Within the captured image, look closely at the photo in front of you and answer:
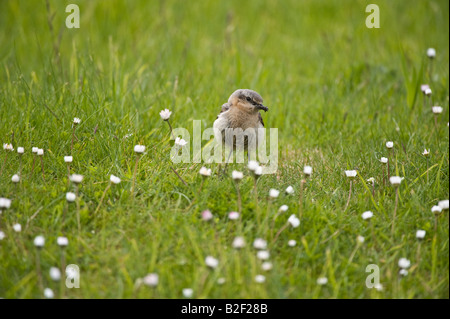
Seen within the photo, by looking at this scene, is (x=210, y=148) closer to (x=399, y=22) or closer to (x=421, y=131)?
(x=421, y=131)

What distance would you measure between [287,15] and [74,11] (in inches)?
168

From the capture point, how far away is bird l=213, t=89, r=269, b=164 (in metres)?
5.05

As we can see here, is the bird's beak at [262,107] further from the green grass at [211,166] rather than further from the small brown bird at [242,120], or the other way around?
the green grass at [211,166]

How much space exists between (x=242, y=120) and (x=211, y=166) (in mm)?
592

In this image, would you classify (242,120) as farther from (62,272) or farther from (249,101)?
(62,272)

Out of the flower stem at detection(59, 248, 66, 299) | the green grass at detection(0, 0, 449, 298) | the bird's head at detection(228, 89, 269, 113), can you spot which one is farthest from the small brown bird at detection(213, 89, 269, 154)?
the flower stem at detection(59, 248, 66, 299)

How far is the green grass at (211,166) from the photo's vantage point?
3.62 meters

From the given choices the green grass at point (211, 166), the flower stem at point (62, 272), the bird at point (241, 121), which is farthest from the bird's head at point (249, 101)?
the flower stem at point (62, 272)

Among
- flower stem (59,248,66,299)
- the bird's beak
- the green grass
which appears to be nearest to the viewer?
flower stem (59,248,66,299)

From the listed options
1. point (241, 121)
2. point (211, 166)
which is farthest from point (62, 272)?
point (241, 121)

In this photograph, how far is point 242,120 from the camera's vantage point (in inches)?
200

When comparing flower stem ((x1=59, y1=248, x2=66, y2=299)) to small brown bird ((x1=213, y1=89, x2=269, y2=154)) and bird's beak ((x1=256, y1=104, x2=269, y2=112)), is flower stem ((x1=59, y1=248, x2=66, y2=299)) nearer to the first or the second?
small brown bird ((x1=213, y1=89, x2=269, y2=154))

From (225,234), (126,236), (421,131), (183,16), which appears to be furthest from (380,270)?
(183,16)

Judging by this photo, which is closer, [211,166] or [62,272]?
[62,272]
